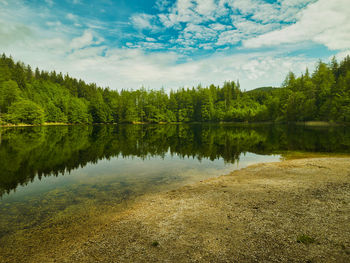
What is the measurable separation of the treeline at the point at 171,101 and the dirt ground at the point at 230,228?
91949 mm

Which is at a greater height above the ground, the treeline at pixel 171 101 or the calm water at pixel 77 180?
the treeline at pixel 171 101

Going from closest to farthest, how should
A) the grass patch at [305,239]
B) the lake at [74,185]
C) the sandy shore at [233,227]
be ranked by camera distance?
the sandy shore at [233,227]
the grass patch at [305,239]
the lake at [74,185]

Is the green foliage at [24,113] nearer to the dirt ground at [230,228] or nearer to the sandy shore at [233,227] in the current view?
the dirt ground at [230,228]

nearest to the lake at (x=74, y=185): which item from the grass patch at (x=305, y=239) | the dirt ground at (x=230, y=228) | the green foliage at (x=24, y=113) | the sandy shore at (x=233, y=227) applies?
the dirt ground at (x=230, y=228)

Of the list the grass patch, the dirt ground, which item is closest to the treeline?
the dirt ground

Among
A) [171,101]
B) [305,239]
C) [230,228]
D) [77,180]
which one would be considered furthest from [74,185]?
[171,101]

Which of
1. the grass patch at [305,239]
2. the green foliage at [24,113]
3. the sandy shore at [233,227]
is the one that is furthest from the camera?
the green foliage at [24,113]

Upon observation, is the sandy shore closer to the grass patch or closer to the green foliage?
the grass patch

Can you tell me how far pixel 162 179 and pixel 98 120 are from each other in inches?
5390

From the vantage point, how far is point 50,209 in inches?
440

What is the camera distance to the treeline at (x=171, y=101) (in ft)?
301

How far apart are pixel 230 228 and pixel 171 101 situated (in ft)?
511

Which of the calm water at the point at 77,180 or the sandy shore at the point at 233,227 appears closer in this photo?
the sandy shore at the point at 233,227

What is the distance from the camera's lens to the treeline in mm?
91688
